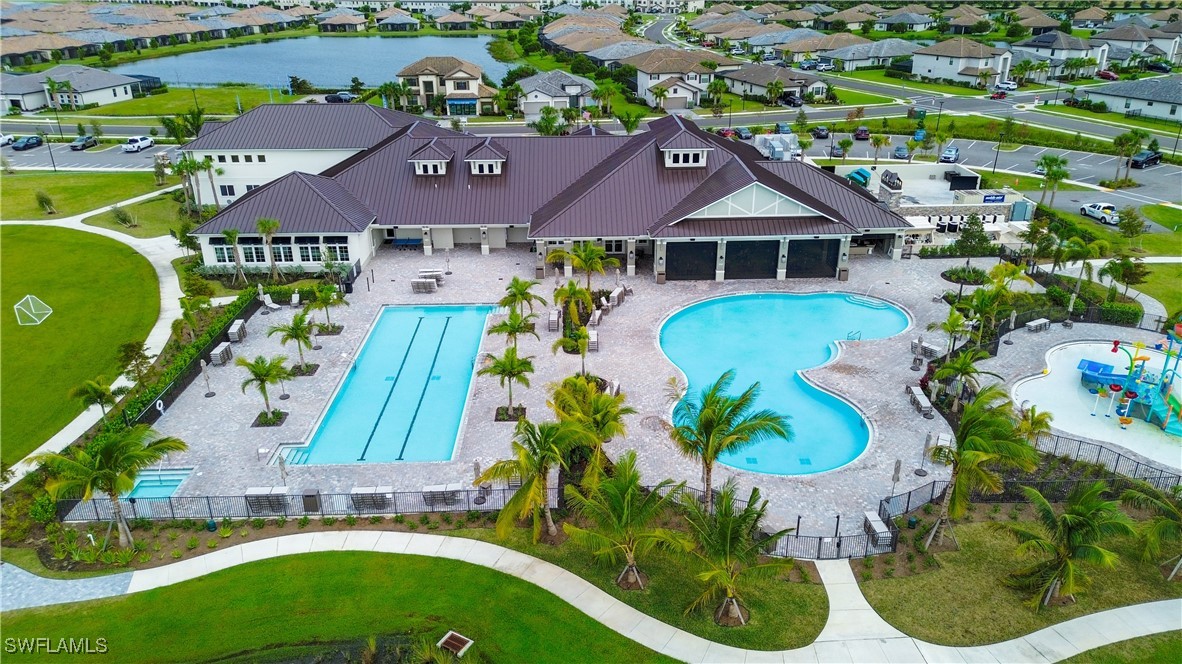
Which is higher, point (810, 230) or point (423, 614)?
point (810, 230)

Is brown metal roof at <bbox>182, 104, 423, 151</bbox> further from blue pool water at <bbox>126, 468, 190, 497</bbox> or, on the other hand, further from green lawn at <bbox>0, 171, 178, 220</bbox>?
blue pool water at <bbox>126, 468, 190, 497</bbox>

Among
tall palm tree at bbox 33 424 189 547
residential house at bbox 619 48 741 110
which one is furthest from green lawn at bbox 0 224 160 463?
residential house at bbox 619 48 741 110

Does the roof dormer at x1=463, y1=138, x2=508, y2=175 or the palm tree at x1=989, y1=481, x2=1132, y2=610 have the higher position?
the roof dormer at x1=463, y1=138, x2=508, y2=175

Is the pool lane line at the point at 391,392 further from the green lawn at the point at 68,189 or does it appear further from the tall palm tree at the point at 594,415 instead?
the green lawn at the point at 68,189

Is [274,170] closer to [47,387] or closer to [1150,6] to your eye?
[47,387]

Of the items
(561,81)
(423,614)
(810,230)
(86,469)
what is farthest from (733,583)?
(561,81)

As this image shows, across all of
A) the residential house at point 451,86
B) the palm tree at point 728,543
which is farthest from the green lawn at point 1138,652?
the residential house at point 451,86
